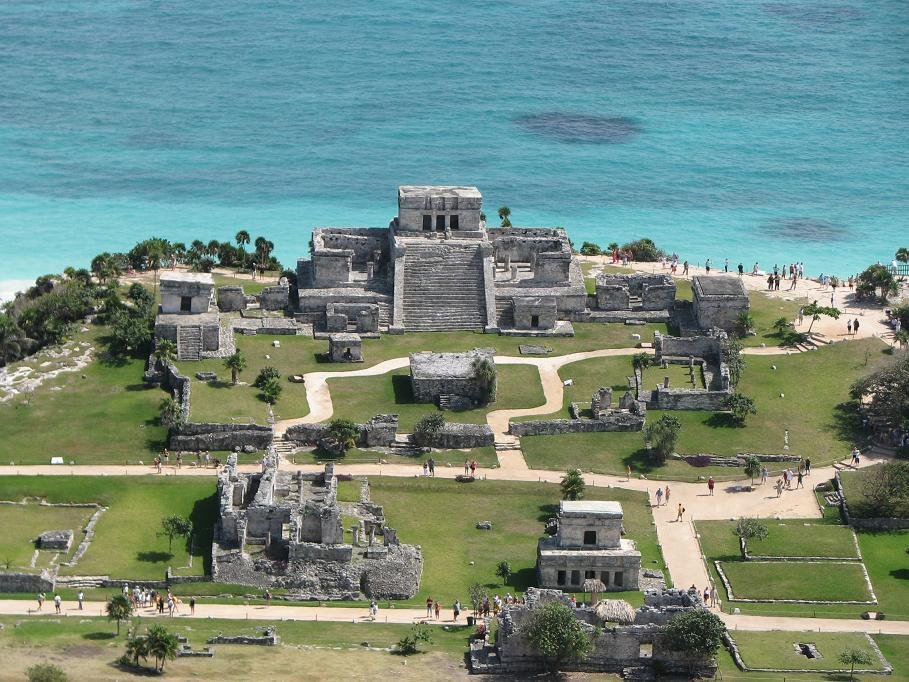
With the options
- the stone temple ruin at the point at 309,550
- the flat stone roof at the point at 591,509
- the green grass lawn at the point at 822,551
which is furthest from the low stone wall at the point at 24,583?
the green grass lawn at the point at 822,551

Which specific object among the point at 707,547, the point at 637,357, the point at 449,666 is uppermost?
the point at 637,357

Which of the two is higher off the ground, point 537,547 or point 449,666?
point 537,547

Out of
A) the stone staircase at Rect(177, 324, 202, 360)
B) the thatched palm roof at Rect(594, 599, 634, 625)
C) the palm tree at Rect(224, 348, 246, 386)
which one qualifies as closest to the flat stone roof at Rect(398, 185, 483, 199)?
the stone staircase at Rect(177, 324, 202, 360)

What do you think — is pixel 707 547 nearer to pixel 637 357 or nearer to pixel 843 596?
pixel 843 596

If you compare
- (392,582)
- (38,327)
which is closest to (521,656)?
(392,582)

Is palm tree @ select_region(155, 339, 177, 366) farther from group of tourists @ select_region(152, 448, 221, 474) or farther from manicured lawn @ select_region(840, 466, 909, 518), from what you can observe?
manicured lawn @ select_region(840, 466, 909, 518)

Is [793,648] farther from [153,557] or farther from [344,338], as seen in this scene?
[344,338]
